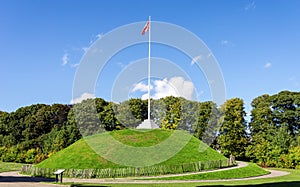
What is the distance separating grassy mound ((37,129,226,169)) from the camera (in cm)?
3421

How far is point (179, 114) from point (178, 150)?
1164 inches

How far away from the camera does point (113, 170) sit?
3106 centimetres

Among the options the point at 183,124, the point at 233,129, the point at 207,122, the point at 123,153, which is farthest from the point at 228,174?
the point at 183,124

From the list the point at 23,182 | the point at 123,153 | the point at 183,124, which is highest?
the point at 183,124

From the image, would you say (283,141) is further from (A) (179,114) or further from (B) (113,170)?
(B) (113,170)

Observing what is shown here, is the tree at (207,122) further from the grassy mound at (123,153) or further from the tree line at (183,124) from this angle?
the grassy mound at (123,153)

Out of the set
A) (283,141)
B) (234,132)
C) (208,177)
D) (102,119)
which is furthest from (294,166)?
(102,119)

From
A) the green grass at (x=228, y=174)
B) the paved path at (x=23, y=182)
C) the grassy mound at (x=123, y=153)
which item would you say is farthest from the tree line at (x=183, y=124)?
the paved path at (x=23, y=182)

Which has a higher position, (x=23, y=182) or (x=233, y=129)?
(x=233, y=129)

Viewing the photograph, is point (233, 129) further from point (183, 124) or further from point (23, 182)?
point (23, 182)

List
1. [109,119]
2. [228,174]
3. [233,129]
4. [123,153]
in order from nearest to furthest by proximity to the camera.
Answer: [228,174], [123,153], [233,129], [109,119]

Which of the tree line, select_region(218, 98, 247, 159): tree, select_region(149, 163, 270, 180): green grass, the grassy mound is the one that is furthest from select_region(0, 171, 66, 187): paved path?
select_region(218, 98, 247, 159): tree

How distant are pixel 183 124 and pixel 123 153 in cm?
3339

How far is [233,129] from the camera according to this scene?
62000mm
